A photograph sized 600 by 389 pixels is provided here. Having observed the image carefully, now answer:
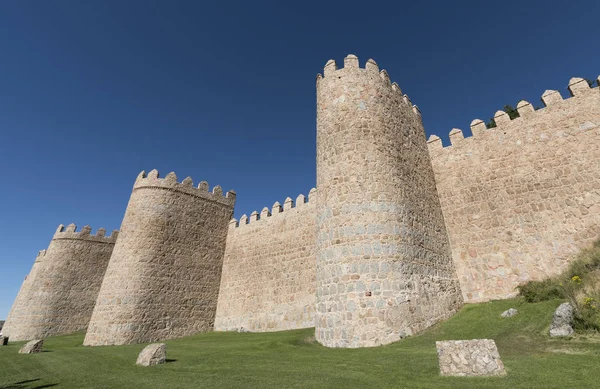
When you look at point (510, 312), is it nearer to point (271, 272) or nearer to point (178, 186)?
point (271, 272)

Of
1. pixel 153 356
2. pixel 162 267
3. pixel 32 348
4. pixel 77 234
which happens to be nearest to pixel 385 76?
pixel 153 356

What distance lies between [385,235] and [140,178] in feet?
52.7

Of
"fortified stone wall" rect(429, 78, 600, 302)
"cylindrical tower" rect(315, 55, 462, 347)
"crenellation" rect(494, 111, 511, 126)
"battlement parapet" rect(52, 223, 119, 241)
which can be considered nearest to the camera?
"cylindrical tower" rect(315, 55, 462, 347)

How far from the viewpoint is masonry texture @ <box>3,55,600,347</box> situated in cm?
894

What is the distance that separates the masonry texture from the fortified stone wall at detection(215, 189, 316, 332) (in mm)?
88

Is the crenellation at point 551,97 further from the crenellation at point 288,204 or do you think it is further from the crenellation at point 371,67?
the crenellation at point 288,204

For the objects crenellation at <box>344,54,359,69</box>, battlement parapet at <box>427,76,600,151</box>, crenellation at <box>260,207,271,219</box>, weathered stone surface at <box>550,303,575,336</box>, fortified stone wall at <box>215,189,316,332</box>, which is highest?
crenellation at <box>344,54,359,69</box>

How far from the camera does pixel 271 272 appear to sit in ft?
55.9

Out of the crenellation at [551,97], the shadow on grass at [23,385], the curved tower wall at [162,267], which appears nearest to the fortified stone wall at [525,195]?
the crenellation at [551,97]

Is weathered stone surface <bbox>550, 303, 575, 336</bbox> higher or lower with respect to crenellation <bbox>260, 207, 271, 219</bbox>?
lower

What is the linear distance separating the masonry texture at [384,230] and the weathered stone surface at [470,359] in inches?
133

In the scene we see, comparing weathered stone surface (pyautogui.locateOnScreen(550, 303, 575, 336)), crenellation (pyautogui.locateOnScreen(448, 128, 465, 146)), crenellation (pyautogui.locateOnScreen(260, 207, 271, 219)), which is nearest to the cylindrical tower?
crenellation (pyautogui.locateOnScreen(448, 128, 465, 146))

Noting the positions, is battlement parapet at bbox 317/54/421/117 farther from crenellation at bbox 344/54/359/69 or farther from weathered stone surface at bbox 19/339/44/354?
weathered stone surface at bbox 19/339/44/354

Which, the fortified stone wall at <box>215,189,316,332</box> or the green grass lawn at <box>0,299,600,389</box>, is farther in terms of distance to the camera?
the fortified stone wall at <box>215,189,316,332</box>
